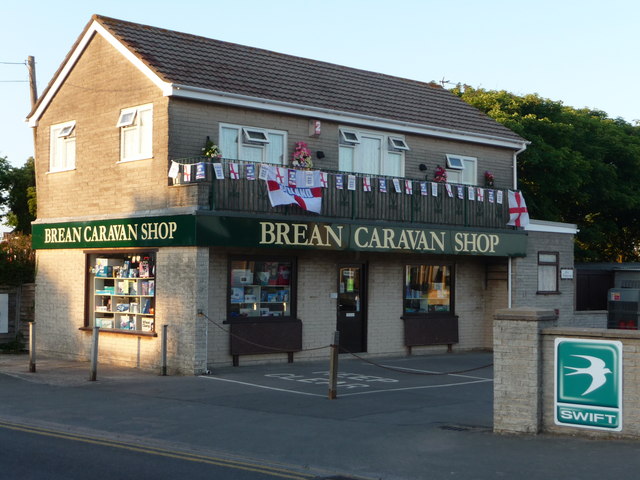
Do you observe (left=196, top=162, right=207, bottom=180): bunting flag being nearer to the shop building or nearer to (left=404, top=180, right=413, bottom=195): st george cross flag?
the shop building

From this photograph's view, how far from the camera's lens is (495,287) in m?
25.4

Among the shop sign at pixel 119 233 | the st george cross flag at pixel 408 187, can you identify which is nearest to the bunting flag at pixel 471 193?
the st george cross flag at pixel 408 187

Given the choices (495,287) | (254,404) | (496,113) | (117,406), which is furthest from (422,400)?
(496,113)

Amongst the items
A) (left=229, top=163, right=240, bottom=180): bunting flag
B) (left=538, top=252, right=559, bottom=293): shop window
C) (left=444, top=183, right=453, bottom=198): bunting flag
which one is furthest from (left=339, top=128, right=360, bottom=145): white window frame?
(left=538, top=252, right=559, bottom=293): shop window

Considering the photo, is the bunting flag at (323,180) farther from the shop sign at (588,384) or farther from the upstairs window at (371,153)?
the shop sign at (588,384)

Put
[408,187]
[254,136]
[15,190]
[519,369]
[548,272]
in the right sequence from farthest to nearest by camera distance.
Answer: [15,190]
[548,272]
[408,187]
[254,136]
[519,369]

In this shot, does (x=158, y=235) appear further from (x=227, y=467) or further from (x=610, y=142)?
(x=610, y=142)

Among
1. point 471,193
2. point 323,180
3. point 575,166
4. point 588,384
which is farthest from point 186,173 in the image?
point 575,166

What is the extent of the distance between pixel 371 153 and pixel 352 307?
4107 mm

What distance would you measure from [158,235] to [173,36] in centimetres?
591

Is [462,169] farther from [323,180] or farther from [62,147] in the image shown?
[62,147]

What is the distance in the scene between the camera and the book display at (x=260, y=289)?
20219 mm

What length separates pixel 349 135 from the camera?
75.0ft

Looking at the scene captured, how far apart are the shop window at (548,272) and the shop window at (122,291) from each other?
11.4 metres
